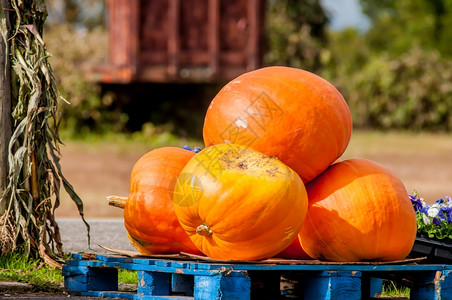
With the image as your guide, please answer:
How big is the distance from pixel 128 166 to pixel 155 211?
355 inches

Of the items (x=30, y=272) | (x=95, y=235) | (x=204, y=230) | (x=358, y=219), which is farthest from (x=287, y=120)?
(x=95, y=235)

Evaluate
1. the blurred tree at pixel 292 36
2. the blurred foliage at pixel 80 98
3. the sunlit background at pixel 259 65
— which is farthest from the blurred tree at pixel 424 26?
the blurred foliage at pixel 80 98

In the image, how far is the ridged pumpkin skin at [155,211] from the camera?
15.1 feet

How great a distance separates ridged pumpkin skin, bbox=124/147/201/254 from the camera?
4617mm

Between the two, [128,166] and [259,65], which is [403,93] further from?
[128,166]

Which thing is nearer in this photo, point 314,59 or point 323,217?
point 323,217

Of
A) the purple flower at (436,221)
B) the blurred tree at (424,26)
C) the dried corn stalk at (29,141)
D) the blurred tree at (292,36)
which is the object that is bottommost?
the purple flower at (436,221)

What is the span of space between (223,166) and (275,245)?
18.6 inches

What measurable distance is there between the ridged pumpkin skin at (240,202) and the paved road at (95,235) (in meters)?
1.87

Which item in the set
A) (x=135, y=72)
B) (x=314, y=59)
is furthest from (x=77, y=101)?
(x=314, y=59)

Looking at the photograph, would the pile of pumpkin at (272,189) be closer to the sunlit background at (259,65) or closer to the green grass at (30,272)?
the green grass at (30,272)

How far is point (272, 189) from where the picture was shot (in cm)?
420

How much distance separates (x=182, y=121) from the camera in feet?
53.9

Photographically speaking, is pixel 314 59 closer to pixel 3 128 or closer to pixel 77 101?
pixel 77 101
